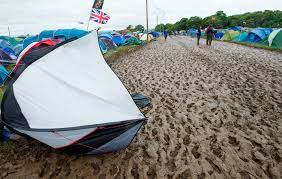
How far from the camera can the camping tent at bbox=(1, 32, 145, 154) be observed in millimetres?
3385

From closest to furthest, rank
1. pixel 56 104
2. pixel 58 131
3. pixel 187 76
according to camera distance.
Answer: pixel 58 131 < pixel 56 104 < pixel 187 76

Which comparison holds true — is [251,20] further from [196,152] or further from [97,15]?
[196,152]

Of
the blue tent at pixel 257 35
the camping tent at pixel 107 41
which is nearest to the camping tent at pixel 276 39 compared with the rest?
the blue tent at pixel 257 35

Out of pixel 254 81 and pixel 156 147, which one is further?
pixel 254 81

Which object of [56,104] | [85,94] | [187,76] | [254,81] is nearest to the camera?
[56,104]

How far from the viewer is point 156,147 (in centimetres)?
409

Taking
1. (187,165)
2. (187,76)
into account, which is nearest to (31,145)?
(187,165)

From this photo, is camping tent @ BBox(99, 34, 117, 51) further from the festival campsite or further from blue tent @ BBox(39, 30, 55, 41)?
the festival campsite

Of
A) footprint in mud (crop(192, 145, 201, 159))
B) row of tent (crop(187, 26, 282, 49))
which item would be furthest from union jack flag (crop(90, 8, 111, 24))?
row of tent (crop(187, 26, 282, 49))

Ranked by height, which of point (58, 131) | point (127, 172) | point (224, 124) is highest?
point (58, 131)

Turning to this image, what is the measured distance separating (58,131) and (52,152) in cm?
107

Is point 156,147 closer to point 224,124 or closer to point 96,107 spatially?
point 96,107

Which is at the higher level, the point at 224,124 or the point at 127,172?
the point at 224,124

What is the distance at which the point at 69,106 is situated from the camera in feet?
12.2
